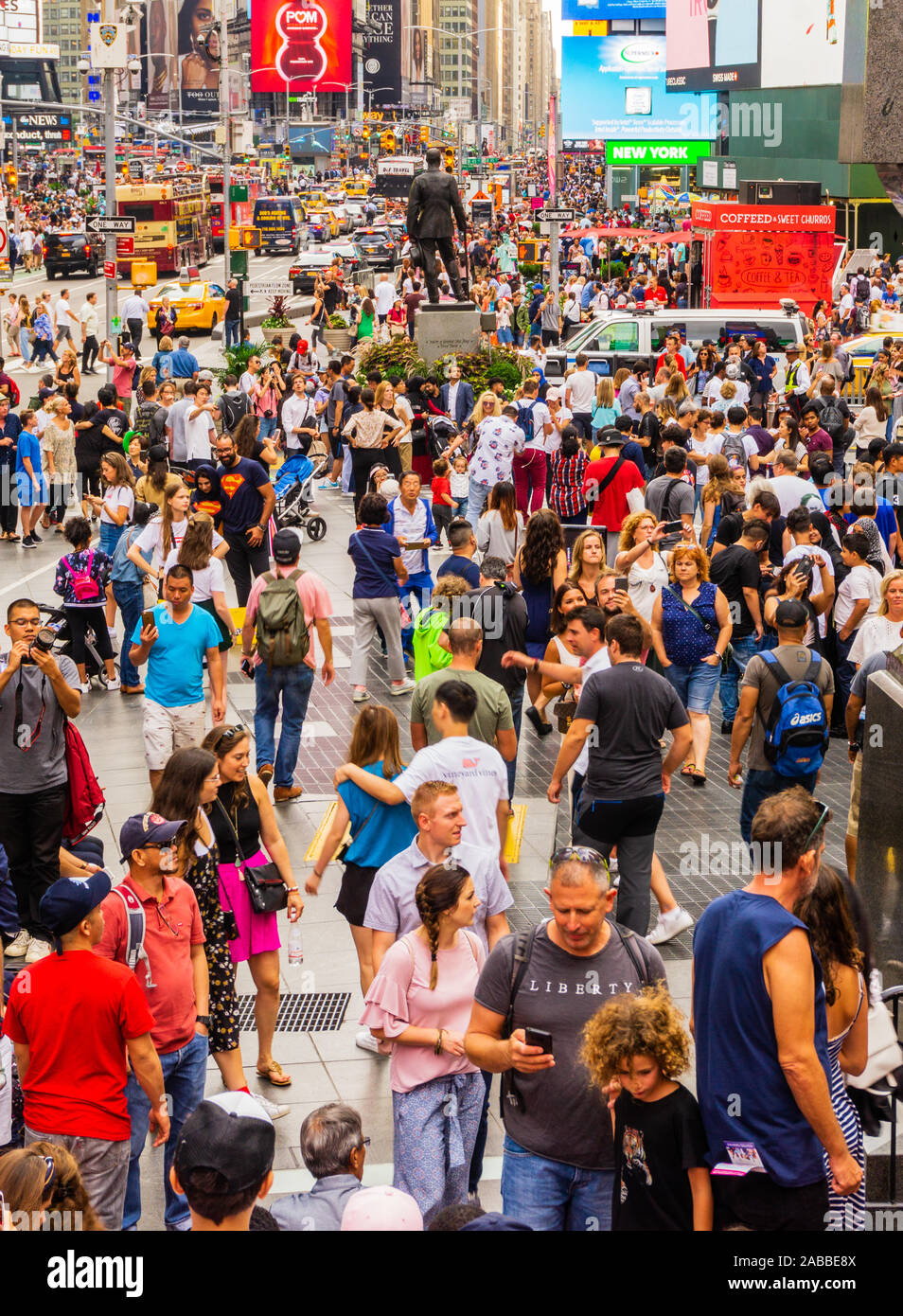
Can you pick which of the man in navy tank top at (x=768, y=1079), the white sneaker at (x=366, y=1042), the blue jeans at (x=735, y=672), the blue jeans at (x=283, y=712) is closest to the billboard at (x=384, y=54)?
the blue jeans at (x=735, y=672)

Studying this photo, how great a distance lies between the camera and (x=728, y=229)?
37812 mm

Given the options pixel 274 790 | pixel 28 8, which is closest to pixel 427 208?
pixel 274 790

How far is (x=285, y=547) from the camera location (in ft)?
33.7

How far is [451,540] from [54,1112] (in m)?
5.41

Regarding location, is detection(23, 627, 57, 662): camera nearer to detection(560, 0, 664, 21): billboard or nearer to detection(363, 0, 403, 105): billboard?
detection(560, 0, 664, 21): billboard

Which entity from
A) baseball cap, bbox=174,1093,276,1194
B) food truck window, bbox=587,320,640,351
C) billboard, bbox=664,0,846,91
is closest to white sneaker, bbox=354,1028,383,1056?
baseball cap, bbox=174,1093,276,1194

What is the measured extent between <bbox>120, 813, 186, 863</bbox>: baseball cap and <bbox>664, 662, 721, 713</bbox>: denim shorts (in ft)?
17.5

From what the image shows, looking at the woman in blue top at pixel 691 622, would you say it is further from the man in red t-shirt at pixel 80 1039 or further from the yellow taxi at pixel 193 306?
the yellow taxi at pixel 193 306

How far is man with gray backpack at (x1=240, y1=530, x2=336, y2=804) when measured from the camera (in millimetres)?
10359

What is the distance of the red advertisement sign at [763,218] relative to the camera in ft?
124

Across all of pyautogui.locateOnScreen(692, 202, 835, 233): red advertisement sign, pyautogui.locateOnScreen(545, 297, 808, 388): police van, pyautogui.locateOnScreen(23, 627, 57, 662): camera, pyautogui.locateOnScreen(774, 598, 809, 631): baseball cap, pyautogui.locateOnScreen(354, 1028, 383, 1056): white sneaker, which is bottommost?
pyautogui.locateOnScreen(354, 1028, 383, 1056): white sneaker

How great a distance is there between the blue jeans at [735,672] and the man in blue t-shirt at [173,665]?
3737mm

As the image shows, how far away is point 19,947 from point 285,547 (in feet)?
9.80

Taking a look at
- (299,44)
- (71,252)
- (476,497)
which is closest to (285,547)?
(476,497)
